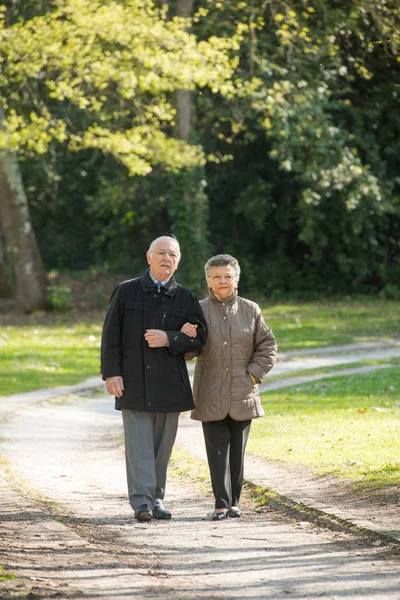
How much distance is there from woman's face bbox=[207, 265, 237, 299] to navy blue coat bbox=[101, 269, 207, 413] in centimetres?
20

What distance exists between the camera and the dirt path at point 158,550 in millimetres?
6230

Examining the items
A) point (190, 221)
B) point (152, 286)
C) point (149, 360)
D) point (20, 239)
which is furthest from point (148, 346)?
point (190, 221)

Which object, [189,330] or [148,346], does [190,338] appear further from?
[148,346]

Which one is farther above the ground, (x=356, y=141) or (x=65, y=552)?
(x=356, y=141)

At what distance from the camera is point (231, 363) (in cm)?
873

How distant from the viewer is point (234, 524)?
8.51m

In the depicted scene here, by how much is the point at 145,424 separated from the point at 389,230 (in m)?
31.7

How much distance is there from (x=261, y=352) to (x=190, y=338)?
58cm

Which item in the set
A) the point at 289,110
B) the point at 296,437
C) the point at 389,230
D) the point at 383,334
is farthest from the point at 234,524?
the point at 389,230

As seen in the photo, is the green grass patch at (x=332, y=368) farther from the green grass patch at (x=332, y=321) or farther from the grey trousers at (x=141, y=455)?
the grey trousers at (x=141, y=455)

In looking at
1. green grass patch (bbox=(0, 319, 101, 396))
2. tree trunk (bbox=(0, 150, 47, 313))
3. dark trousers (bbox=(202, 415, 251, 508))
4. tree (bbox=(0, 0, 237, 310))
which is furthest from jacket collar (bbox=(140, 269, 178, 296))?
tree trunk (bbox=(0, 150, 47, 313))

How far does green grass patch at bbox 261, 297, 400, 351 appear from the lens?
86.2 ft

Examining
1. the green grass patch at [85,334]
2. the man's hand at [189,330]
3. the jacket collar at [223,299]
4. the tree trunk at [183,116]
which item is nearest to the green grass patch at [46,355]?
the green grass patch at [85,334]

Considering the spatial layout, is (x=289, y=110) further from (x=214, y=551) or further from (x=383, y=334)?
(x=214, y=551)
